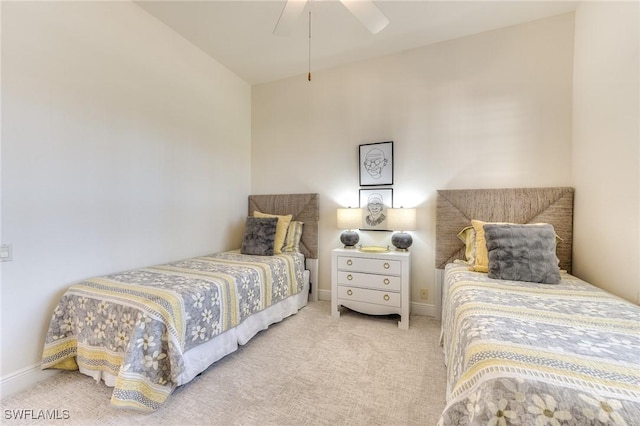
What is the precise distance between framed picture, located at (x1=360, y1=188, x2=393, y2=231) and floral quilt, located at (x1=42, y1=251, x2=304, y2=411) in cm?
147

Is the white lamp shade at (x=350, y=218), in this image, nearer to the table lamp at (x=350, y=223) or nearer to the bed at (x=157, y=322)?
the table lamp at (x=350, y=223)

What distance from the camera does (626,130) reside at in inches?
64.2

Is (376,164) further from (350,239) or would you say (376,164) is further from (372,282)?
(372,282)

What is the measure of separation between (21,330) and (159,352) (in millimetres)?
980

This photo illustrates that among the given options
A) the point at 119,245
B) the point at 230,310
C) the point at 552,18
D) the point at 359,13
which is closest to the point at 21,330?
the point at 119,245

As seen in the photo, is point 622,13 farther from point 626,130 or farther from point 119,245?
point 119,245

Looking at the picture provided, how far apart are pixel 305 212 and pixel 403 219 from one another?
3.98ft

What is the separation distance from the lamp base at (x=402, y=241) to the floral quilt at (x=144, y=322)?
150cm

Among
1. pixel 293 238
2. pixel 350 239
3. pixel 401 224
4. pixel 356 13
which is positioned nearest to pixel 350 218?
pixel 350 239

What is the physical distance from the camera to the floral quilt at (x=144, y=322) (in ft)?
4.68

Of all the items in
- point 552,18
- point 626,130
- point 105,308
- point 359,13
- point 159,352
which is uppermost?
point 552,18

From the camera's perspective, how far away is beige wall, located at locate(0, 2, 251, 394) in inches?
63.2

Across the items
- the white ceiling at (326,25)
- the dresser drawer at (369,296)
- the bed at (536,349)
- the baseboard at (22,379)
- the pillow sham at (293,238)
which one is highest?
the white ceiling at (326,25)

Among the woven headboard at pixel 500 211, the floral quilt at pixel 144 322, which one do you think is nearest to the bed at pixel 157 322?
the floral quilt at pixel 144 322
